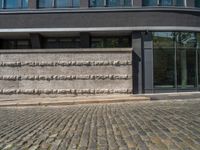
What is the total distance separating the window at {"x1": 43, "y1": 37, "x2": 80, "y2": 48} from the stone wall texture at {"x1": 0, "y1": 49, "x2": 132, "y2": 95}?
5.18 m

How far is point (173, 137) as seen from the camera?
7.05 m

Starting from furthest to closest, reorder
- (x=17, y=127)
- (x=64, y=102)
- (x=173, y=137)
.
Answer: (x=64, y=102)
(x=17, y=127)
(x=173, y=137)

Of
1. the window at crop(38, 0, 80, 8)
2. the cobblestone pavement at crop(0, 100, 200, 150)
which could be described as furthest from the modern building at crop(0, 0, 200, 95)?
the cobblestone pavement at crop(0, 100, 200, 150)

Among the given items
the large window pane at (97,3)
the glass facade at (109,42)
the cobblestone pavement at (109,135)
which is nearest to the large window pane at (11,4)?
the large window pane at (97,3)

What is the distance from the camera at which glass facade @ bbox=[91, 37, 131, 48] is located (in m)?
29.1

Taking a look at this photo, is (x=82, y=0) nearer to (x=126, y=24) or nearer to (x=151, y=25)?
(x=126, y=24)

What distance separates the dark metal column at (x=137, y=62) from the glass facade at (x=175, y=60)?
3.64ft

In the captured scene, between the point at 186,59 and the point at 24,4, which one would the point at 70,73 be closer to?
the point at 24,4

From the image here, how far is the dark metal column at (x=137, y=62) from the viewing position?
25.9m

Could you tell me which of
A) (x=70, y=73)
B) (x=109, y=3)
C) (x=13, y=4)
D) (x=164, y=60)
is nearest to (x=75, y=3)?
(x=109, y=3)

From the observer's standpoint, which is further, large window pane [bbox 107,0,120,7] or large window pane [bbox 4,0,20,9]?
large window pane [bbox 4,0,20,9]

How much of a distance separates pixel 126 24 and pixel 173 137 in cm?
2043

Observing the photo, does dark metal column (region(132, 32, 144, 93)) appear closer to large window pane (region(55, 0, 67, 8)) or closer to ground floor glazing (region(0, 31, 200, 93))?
ground floor glazing (region(0, 31, 200, 93))

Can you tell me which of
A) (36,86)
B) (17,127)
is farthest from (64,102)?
(17,127)
